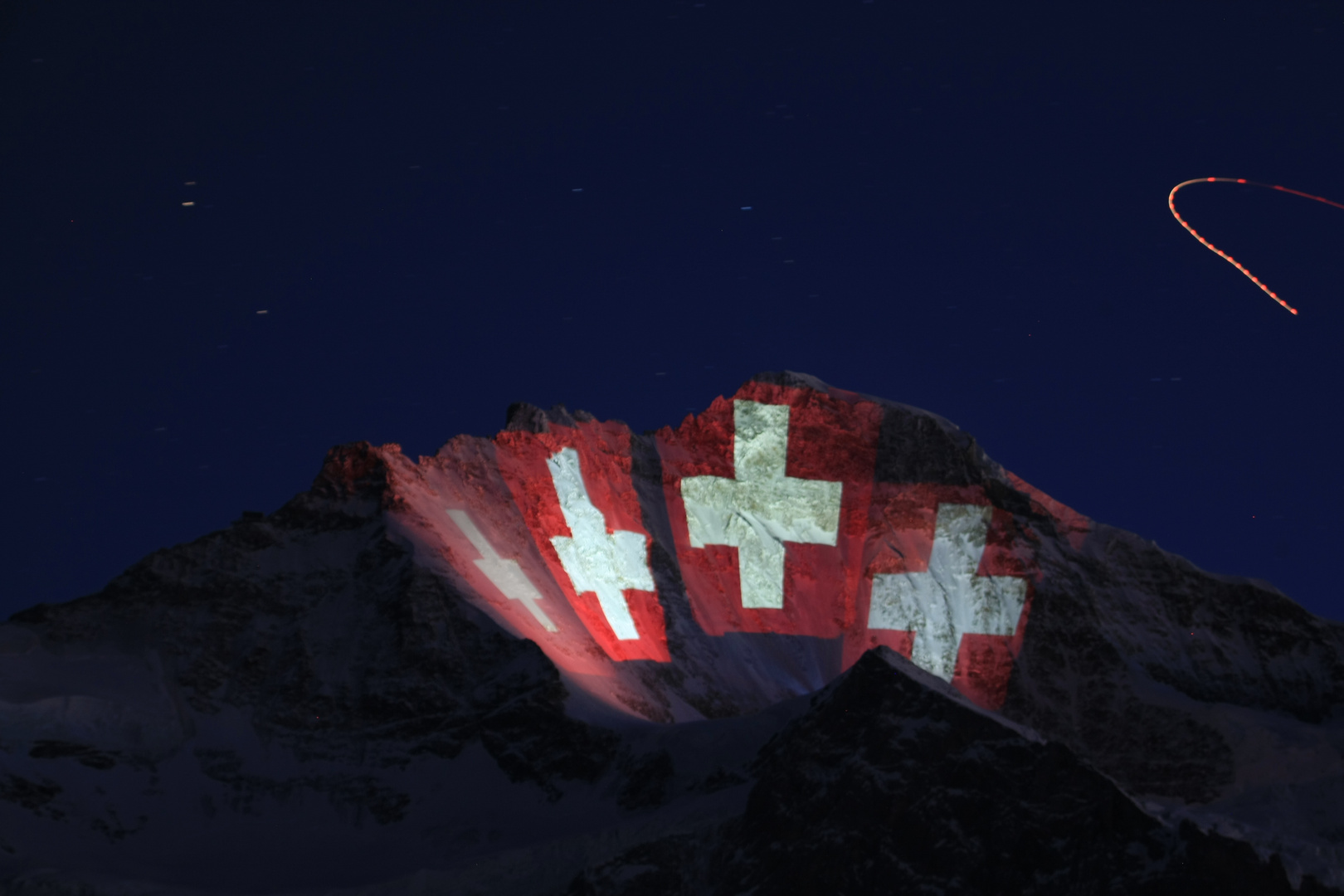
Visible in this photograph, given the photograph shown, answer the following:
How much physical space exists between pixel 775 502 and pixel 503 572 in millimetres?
43759

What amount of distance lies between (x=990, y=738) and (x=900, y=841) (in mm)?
7551

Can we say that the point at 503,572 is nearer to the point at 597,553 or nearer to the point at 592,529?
the point at 597,553

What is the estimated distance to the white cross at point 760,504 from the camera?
159 meters

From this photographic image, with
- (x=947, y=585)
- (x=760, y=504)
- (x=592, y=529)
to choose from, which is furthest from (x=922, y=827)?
(x=760, y=504)

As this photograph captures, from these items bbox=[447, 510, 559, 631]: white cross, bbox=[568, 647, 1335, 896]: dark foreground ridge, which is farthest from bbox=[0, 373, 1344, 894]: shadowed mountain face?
bbox=[447, 510, 559, 631]: white cross

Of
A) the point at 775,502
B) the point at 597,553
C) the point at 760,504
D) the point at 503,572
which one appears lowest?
the point at 775,502

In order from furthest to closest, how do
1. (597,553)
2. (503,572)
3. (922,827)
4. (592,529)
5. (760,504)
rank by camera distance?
(760,504) → (592,529) → (597,553) → (503,572) → (922,827)

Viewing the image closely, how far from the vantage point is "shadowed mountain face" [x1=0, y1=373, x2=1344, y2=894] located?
75.9 metres

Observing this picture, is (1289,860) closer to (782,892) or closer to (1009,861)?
(1009,861)

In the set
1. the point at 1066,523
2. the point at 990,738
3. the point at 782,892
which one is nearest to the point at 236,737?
the point at 782,892

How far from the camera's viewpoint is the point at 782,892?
242ft

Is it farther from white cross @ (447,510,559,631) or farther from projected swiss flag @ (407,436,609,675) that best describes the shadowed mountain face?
projected swiss flag @ (407,436,609,675)

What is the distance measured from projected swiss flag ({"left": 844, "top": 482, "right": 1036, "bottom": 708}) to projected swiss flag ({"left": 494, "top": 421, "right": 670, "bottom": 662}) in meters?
23.9

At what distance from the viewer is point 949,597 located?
15112cm
